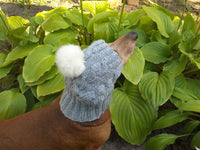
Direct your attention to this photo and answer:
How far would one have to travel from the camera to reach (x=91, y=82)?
0.61m

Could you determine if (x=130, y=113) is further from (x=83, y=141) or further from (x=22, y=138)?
(x=22, y=138)

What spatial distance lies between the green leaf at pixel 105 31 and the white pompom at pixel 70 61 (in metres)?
0.94

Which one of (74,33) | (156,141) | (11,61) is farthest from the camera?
(74,33)

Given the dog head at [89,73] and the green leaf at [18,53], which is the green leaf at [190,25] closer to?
the dog head at [89,73]

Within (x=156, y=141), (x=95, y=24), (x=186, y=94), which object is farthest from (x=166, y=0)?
(x=156, y=141)

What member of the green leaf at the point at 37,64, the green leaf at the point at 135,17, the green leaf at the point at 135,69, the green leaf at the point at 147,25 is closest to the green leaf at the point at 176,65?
the green leaf at the point at 135,69

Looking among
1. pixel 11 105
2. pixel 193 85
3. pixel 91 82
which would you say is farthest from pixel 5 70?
pixel 193 85

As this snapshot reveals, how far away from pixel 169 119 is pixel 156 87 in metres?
0.23

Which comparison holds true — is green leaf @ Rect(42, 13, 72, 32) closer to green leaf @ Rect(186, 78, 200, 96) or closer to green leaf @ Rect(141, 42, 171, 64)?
green leaf @ Rect(141, 42, 171, 64)

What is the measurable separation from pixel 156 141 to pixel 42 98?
0.84m

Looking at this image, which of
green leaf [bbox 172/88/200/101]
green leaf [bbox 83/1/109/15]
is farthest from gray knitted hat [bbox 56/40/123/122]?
green leaf [bbox 83/1/109/15]

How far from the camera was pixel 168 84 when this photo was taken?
125cm

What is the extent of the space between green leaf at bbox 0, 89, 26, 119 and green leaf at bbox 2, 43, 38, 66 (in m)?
0.26

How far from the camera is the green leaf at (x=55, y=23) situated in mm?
1524
